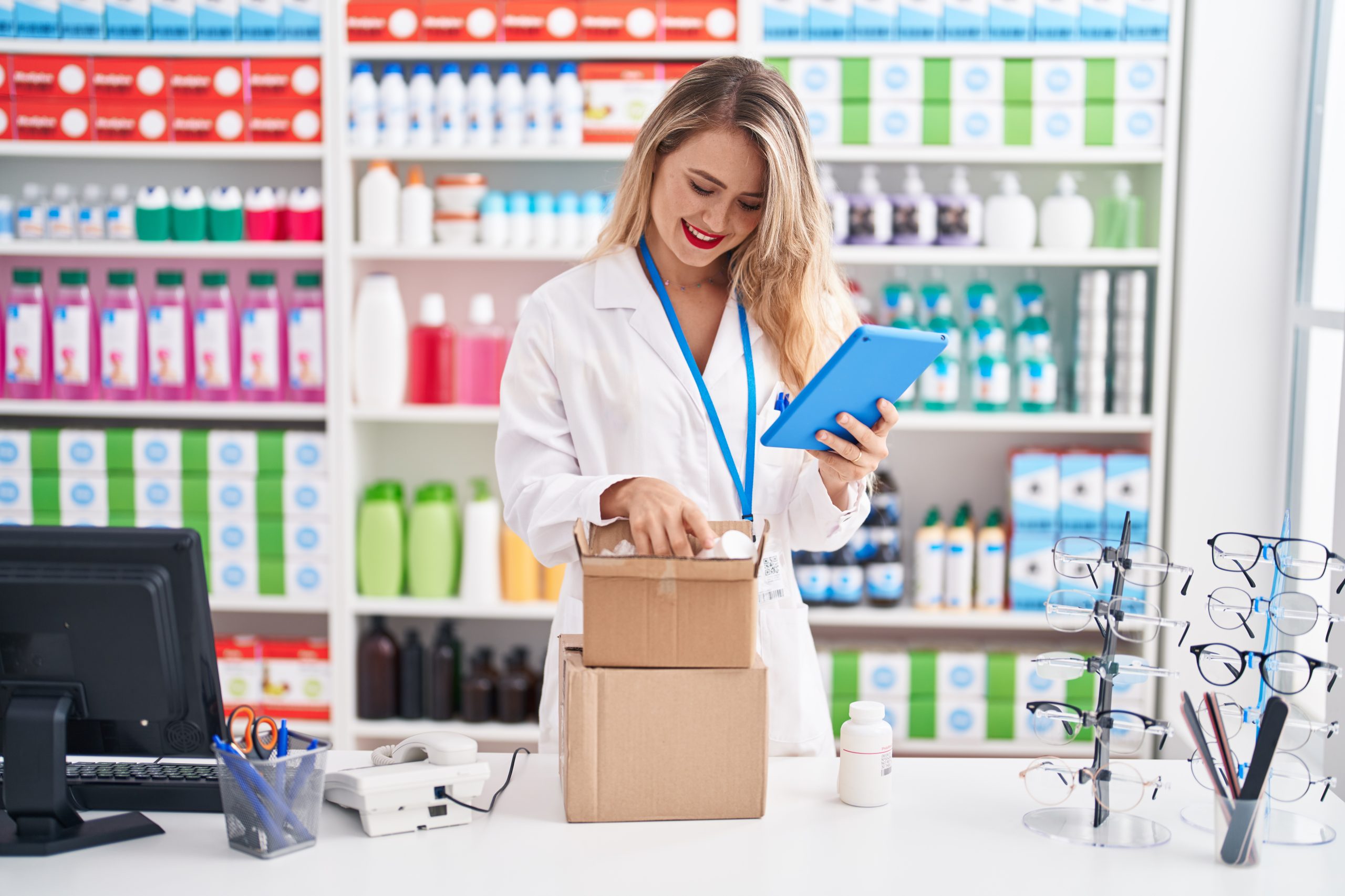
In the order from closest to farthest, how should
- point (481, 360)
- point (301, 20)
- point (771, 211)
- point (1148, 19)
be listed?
point (771, 211), point (1148, 19), point (301, 20), point (481, 360)

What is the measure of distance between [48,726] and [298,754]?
11.1 inches

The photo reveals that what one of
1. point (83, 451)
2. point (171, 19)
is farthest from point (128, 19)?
point (83, 451)

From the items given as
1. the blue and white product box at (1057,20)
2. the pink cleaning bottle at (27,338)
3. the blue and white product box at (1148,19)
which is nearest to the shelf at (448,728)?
the pink cleaning bottle at (27,338)

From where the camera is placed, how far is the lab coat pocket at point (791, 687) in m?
1.62

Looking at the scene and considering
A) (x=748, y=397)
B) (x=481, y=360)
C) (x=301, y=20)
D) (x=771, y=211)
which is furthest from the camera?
(x=481, y=360)

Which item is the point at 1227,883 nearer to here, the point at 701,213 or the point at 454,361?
the point at 701,213

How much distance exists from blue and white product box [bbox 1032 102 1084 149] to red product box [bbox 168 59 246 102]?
198cm

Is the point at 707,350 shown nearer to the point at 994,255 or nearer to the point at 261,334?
the point at 994,255

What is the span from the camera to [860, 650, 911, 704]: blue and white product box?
2.83 m

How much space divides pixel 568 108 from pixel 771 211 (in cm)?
138

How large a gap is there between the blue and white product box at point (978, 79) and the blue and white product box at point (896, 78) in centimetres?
8

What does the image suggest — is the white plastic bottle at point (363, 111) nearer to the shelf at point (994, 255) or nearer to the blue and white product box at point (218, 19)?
the blue and white product box at point (218, 19)

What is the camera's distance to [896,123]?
9.06ft

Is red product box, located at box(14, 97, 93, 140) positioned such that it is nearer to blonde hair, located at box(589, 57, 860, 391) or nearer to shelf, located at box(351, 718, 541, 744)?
shelf, located at box(351, 718, 541, 744)
